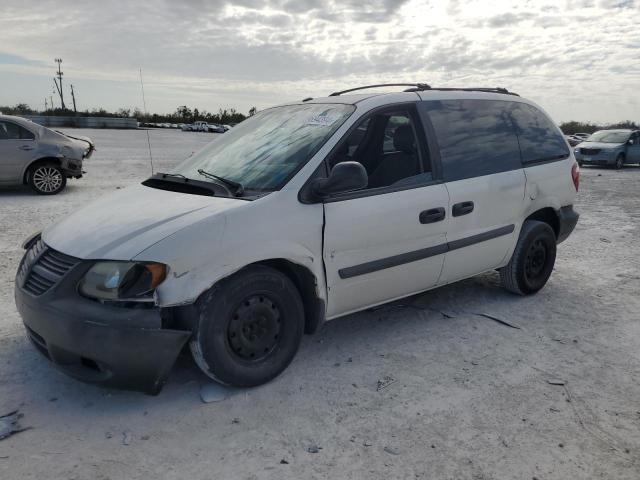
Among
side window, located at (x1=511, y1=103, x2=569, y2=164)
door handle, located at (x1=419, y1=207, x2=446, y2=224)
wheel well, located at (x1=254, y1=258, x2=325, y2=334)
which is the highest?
side window, located at (x1=511, y1=103, x2=569, y2=164)

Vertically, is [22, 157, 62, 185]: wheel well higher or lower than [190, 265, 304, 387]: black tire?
higher

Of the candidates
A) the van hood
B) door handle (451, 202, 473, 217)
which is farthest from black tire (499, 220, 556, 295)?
the van hood

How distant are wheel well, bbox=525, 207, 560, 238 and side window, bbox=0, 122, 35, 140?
9.30 meters

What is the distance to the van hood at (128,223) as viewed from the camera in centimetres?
295

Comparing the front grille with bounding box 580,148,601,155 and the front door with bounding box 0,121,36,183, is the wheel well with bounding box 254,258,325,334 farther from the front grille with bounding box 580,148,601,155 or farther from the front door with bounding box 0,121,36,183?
the front grille with bounding box 580,148,601,155

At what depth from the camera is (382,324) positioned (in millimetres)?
4367

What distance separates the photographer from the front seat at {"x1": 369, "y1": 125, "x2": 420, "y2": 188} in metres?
3.95

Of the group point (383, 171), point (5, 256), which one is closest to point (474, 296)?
point (383, 171)

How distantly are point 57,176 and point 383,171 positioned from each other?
8.65 m

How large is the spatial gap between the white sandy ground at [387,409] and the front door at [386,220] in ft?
1.59

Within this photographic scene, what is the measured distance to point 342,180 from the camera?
3.27 m

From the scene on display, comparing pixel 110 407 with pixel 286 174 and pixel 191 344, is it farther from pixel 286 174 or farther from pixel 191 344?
pixel 286 174

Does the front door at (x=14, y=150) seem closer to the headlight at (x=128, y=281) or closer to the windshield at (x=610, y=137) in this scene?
the headlight at (x=128, y=281)

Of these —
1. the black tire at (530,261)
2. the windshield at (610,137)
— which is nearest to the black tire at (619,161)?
the windshield at (610,137)
